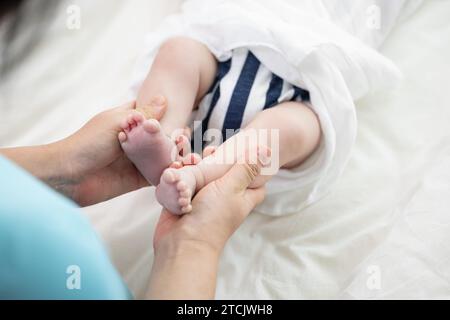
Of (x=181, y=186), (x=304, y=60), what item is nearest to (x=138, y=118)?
(x=181, y=186)

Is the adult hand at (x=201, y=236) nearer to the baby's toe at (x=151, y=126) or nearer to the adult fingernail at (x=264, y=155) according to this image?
the adult fingernail at (x=264, y=155)

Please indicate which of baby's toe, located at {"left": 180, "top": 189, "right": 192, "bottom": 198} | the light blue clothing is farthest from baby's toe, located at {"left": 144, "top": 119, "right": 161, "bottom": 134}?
the light blue clothing

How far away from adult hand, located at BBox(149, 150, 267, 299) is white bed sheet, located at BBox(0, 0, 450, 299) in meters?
0.11

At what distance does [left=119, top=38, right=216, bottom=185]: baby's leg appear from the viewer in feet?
2.49

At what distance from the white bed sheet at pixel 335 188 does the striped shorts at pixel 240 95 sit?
0.16m

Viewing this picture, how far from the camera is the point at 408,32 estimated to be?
45.4 inches

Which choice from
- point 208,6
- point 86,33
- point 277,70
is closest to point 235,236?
point 277,70

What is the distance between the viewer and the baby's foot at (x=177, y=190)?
69 centimetres

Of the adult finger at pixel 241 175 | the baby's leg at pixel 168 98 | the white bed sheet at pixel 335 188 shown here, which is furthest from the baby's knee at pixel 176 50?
the adult finger at pixel 241 175

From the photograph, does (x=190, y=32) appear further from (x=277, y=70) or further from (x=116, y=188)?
(x=116, y=188)

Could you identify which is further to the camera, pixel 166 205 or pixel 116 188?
pixel 116 188

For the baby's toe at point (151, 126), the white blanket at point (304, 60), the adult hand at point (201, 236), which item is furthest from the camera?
the white blanket at point (304, 60)

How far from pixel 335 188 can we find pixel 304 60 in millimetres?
230

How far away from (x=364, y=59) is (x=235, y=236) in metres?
0.39
